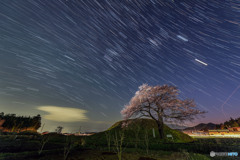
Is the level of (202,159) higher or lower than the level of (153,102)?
lower

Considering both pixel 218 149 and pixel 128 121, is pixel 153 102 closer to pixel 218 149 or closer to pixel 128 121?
pixel 128 121

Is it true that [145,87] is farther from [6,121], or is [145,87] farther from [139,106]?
[6,121]

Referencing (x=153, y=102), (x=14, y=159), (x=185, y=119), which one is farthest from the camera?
(x=153, y=102)

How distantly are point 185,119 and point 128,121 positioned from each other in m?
11.8

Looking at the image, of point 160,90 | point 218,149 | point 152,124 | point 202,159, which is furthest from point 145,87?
point 152,124

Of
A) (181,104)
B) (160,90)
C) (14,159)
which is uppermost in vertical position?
(160,90)

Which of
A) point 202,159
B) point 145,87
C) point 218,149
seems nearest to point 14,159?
point 202,159

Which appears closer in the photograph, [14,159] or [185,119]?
[14,159]

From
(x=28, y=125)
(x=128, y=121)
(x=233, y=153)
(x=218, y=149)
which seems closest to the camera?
(x=233, y=153)

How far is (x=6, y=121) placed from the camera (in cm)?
8431

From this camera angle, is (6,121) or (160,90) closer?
(160,90)

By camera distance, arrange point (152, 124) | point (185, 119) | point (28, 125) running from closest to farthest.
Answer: point (185, 119), point (152, 124), point (28, 125)

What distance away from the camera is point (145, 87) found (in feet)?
86.5

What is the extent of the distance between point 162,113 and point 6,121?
117568 millimetres
